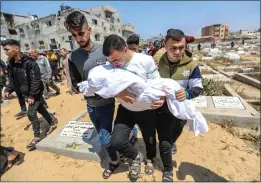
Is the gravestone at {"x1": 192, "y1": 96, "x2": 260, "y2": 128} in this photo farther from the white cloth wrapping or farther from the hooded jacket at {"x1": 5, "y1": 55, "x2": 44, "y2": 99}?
the hooded jacket at {"x1": 5, "y1": 55, "x2": 44, "y2": 99}

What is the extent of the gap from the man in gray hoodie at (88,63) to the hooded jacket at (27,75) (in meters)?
1.42

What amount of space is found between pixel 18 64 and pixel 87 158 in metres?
2.26

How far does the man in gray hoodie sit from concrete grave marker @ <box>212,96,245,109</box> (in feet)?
9.30

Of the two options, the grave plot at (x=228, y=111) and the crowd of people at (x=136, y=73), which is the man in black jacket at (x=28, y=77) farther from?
the grave plot at (x=228, y=111)

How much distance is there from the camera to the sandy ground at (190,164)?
2492 millimetres

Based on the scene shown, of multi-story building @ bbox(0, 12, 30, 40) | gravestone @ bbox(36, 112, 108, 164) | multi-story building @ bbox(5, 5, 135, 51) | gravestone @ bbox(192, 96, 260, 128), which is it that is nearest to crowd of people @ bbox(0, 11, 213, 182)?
gravestone @ bbox(36, 112, 108, 164)

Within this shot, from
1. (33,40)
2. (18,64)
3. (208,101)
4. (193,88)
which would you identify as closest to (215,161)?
(193,88)

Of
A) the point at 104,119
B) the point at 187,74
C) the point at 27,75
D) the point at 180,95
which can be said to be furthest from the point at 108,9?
the point at 180,95

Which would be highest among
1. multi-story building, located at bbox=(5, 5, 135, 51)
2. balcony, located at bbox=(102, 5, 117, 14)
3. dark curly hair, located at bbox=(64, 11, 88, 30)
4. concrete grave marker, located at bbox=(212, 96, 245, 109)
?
balcony, located at bbox=(102, 5, 117, 14)

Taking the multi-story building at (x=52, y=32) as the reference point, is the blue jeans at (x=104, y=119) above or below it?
below

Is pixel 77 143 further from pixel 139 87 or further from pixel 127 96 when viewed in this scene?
pixel 139 87

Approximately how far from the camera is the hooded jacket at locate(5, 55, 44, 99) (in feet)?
11.0

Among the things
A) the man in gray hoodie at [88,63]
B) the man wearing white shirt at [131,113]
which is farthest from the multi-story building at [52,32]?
the man wearing white shirt at [131,113]

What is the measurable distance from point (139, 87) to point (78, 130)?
219cm
